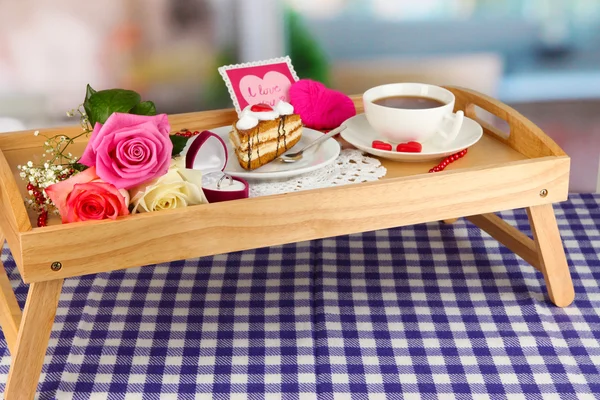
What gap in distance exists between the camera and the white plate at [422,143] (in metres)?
1.35

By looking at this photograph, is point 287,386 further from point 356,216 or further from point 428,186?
point 428,186

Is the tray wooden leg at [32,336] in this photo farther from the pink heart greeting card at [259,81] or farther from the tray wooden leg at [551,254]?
the tray wooden leg at [551,254]

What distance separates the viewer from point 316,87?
5.03 feet

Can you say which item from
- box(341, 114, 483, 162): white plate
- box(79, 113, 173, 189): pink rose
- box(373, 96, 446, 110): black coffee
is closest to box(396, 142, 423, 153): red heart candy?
box(341, 114, 483, 162): white plate

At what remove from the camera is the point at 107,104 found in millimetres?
1256

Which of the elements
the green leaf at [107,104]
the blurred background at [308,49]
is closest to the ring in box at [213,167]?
the green leaf at [107,104]

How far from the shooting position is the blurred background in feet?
5.66

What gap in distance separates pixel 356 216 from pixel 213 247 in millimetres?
236

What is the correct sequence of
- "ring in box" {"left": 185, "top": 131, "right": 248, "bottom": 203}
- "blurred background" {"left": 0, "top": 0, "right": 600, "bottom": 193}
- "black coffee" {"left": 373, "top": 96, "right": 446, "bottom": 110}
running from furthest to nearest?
"blurred background" {"left": 0, "top": 0, "right": 600, "bottom": 193}, "black coffee" {"left": 373, "top": 96, "right": 446, "bottom": 110}, "ring in box" {"left": 185, "top": 131, "right": 248, "bottom": 203}

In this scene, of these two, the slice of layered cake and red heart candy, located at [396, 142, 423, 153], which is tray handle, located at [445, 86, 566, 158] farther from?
the slice of layered cake

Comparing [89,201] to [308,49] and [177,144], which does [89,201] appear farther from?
[308,49]

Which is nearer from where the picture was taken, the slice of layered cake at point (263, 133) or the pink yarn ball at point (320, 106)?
the slice of layered cake at point (263, 133)

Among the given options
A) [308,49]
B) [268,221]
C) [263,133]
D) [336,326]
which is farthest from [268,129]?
[308,49]

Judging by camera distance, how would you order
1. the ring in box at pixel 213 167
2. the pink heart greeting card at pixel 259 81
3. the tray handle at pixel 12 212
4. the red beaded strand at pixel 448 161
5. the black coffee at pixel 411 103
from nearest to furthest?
the tray handle at pixel 12 212 → the ring in box at pixel 213 167 → the red beaded strand at pixel 448 161 → the black coffee at pixel 411 103 → the pink heart greeting card at pixel 259 81
